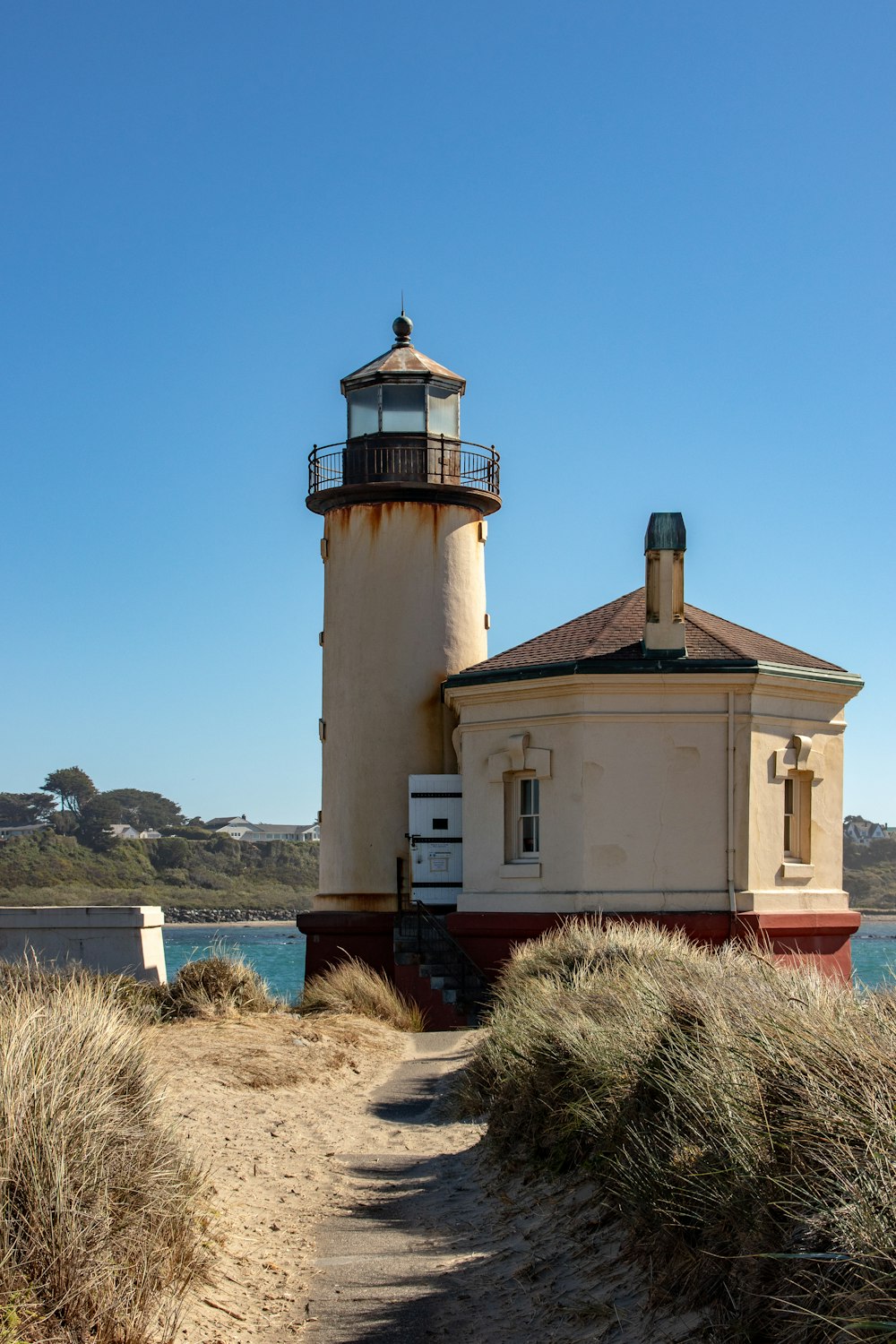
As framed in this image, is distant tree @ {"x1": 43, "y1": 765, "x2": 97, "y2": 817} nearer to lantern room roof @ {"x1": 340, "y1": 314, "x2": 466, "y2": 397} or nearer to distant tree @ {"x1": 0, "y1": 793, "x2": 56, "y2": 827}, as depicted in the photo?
distant tree @ {"x1": 0, "y1": 793, "x2": 56, "y2": 827}

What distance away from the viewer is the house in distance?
72.0ft

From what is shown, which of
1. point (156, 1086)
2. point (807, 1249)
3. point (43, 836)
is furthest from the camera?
point (43, 836)

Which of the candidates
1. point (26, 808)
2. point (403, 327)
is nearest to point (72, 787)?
point (26, 808)

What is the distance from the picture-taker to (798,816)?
23156 mm

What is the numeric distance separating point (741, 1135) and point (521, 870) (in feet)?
52.8

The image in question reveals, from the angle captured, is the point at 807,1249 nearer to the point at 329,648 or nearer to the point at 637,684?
the point at 637,684

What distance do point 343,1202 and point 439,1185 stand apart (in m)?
0.89

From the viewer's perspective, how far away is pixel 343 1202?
34.4ft

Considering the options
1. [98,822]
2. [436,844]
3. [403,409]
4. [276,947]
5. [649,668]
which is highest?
[403,409]

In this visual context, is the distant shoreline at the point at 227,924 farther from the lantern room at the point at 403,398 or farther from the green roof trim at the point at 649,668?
the green roof trim at the point at 649,668

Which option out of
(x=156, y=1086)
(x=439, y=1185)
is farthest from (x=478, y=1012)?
(x=156, y=1086)

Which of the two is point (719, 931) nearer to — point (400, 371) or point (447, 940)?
point (447, 940)

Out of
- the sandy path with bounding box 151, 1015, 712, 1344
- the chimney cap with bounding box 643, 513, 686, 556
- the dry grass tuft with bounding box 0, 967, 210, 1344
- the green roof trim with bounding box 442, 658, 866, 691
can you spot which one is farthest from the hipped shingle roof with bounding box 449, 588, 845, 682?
the dry grass tuft with bounding box 0, 967, 210, 1344

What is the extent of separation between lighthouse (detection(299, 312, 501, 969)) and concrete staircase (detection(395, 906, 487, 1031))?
1708 millimetres
